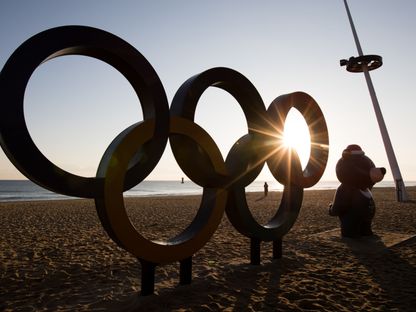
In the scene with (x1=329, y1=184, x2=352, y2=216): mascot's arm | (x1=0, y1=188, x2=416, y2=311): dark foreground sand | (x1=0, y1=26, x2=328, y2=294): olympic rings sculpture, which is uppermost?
(x1=0, y1=26, x2=328, y2=294): olympic rings sculpture

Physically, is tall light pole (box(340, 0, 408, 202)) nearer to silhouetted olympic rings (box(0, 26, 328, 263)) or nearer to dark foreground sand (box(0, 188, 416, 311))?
dark foreground sand (box(0, 188, 416, 311))

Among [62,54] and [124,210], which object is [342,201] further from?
[62,54]

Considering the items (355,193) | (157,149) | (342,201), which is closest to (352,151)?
(355,193)

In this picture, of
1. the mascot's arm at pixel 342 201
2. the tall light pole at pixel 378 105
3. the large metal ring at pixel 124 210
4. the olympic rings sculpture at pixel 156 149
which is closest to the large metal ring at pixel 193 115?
the olympic rings sculpture at pixel 156 149

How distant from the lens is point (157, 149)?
4867 millimetres

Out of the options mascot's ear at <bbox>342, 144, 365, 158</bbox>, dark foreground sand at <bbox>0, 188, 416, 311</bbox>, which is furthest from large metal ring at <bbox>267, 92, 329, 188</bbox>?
dark foreground sand at <bbox>0, 188, 416, 311</bbox>

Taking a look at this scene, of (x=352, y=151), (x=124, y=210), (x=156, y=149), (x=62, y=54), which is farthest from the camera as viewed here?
(x=352, y=151)

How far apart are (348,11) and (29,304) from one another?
26.8m

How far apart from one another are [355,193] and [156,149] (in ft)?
18.3

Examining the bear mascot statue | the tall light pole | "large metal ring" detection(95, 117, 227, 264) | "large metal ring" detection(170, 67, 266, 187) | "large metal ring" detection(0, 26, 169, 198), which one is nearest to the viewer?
"large metal ring" detection(0, 26, 169, 198)

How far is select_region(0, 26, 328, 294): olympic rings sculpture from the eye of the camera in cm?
374

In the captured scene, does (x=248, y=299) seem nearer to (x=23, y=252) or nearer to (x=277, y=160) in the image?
(x=277, y=160)

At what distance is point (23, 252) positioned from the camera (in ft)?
25.2

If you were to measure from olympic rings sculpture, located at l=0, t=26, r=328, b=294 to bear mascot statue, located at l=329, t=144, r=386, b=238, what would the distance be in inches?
61.8
